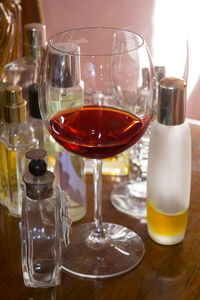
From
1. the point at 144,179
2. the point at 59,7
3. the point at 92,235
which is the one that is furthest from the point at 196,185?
the point at 59,7

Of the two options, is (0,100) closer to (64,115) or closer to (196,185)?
(64,115)

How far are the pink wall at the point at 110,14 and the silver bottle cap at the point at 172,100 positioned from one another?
1.04m

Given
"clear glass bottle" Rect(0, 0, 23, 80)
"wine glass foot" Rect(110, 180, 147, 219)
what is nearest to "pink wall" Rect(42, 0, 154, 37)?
"clear glass bottle" Rect(0, 0, 23, 80)

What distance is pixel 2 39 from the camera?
3.45ft

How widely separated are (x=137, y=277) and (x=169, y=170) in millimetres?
142

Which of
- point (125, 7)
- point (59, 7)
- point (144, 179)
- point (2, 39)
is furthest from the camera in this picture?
point (59, 7)

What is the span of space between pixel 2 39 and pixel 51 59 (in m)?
0.47

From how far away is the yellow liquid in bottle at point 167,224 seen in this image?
701 mm

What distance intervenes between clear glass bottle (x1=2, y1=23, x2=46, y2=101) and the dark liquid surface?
0.28 metres

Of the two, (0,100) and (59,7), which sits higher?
(0,100)

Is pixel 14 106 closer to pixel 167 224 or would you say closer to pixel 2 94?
pixel 2 94

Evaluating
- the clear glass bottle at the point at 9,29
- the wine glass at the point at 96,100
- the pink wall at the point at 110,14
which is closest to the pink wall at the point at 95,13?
the pink wall at the point at 110,14

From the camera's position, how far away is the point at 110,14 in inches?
69.1

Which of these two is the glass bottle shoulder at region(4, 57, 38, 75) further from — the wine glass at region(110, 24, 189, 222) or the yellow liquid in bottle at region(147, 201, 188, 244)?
the yellow liquid in bottle at region(147, 201, 188, 244)
